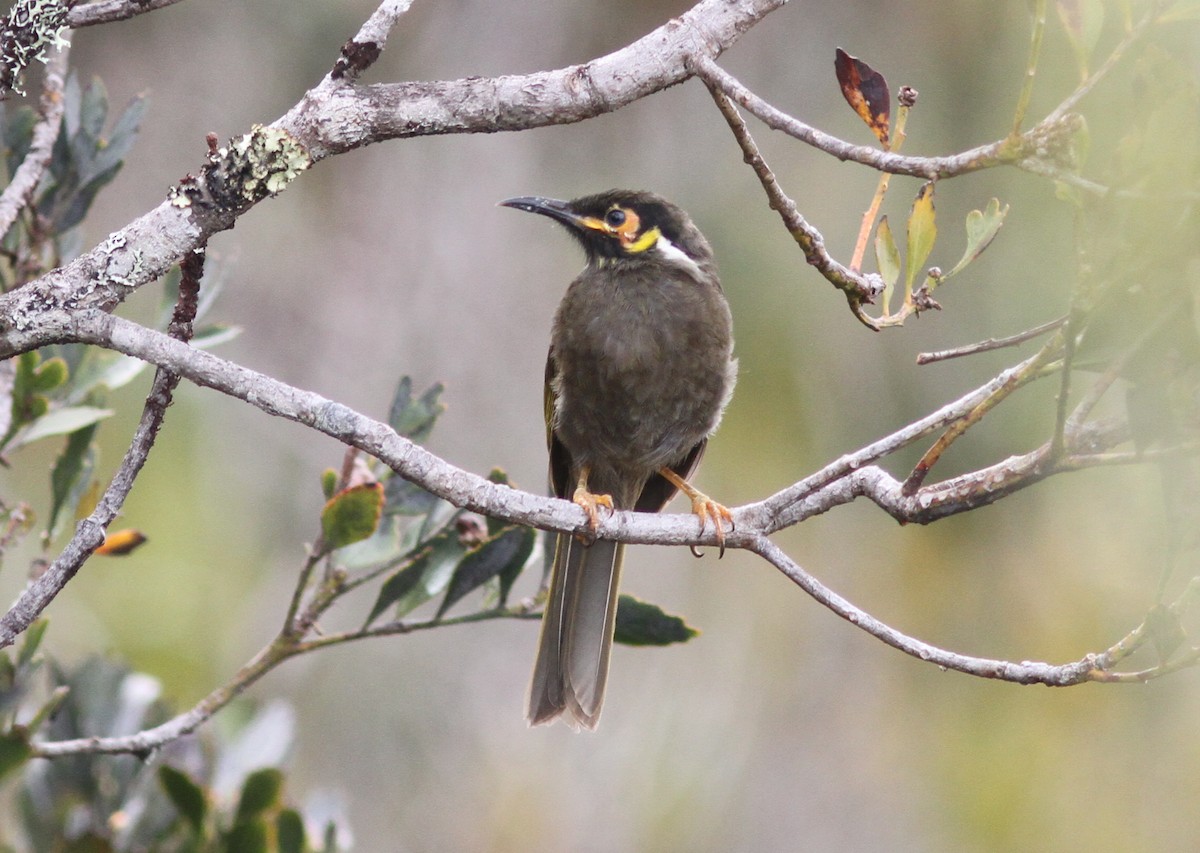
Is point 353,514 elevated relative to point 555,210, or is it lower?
lower

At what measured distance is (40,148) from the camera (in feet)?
9.78

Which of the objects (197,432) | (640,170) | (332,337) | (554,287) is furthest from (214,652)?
(640,170)

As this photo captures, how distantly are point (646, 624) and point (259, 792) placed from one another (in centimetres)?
101

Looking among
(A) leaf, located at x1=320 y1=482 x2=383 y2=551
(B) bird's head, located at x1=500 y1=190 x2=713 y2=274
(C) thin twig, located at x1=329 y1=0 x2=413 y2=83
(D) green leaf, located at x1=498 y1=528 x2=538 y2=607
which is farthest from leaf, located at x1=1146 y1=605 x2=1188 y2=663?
(B) bird's head, located at x1=500 y1=190 x2=713 y2=274

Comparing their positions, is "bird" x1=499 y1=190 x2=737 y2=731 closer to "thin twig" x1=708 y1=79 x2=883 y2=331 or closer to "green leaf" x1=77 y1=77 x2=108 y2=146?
"green leaf" x1=77 y1=77 x2=108 y2=146

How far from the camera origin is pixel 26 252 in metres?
3.19

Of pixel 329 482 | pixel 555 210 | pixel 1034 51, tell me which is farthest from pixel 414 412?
pixel 1034 51

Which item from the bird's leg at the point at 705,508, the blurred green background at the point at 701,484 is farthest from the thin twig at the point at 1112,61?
the blurred green background at the point at 701,484

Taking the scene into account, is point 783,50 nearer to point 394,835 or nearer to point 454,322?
point 454,322

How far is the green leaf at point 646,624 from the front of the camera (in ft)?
10.3

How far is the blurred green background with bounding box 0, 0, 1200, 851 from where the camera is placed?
22.5 ft

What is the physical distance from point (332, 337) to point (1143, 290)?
7080 mm

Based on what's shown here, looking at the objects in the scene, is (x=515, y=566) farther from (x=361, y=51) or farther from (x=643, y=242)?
(x=643, y=242)

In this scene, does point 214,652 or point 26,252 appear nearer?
point 26,252
